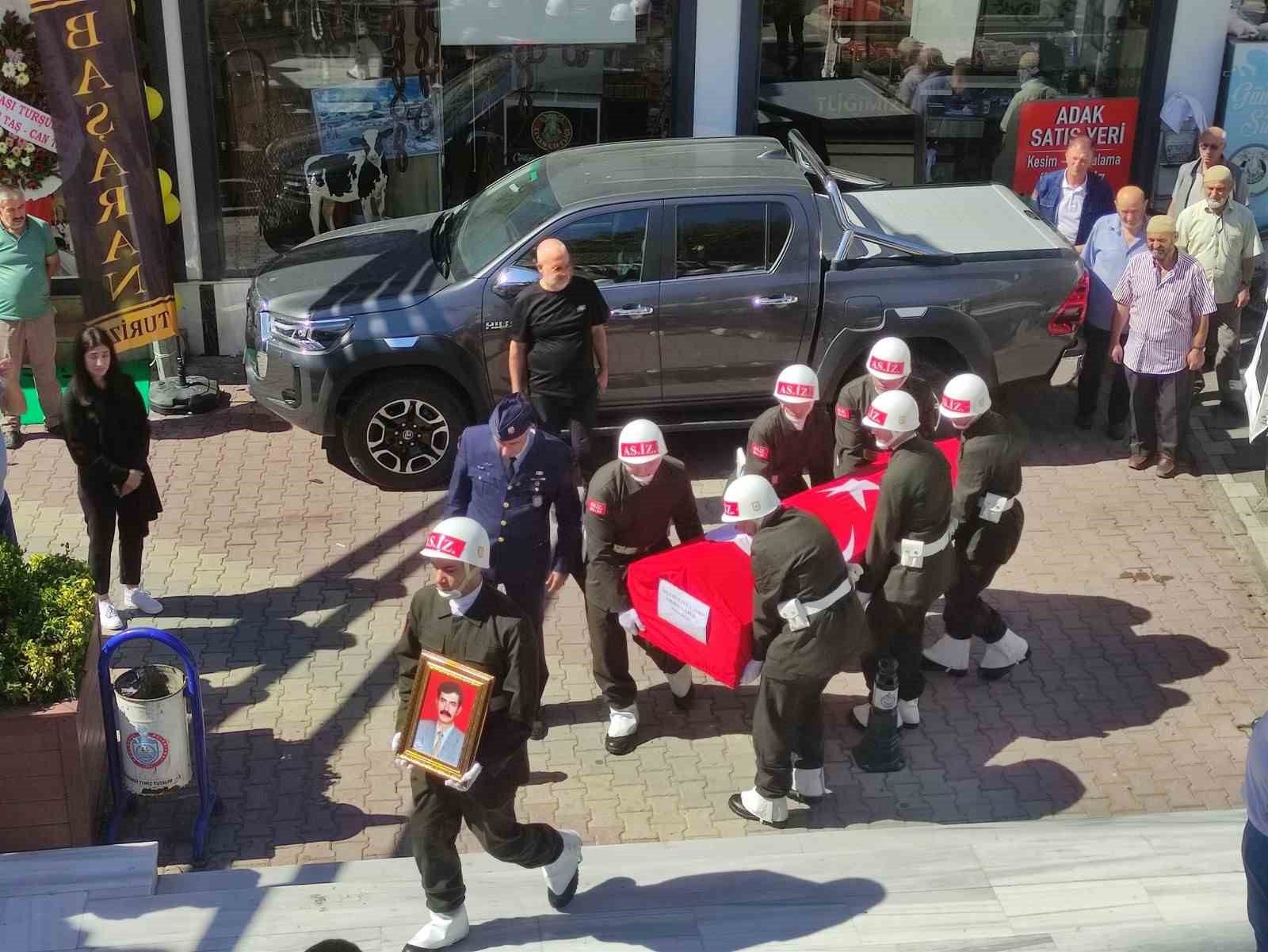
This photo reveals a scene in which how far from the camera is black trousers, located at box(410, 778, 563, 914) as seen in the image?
550 cm

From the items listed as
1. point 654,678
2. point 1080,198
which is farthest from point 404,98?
point 654,678

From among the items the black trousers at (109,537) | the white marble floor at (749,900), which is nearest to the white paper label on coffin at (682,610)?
the white marble floor at (749,900)

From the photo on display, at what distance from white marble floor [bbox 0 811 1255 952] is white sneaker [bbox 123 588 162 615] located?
90.7 inches

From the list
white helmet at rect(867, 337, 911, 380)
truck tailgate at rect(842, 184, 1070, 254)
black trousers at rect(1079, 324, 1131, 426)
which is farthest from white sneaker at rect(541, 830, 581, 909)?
black trousers at rect(1079, 324, 1131, 426)

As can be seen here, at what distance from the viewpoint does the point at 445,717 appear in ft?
17.6

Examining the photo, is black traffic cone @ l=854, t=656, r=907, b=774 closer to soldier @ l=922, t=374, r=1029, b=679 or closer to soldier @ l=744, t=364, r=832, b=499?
soldier @ l=922, t=374, r=1029, b=679

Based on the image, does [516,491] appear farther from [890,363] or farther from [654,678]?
[890,363]

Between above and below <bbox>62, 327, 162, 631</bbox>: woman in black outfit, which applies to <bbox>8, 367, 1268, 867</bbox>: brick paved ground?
below

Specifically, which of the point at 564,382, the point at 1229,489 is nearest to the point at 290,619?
the point at 564,382

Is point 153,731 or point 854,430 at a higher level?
point 854,430

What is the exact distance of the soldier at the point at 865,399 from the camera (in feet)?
25.1

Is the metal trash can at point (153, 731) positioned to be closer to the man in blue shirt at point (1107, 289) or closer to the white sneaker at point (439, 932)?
the white sneaker at point (439, 932)

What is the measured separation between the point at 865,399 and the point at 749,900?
2.90 m

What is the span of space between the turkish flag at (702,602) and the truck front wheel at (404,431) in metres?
3.06
